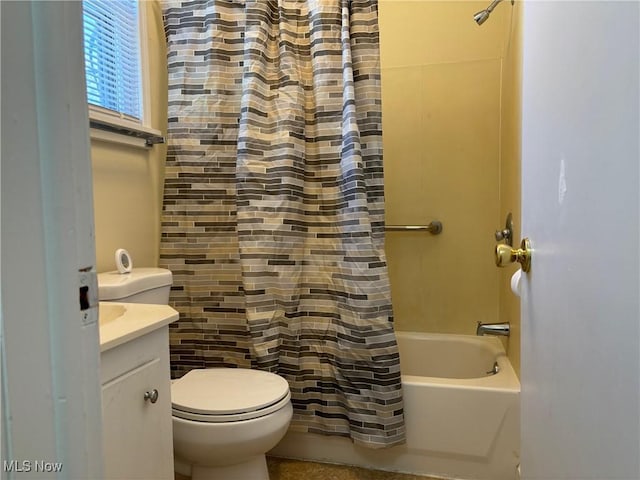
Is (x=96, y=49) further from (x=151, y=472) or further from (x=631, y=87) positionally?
(x=631, y=87)

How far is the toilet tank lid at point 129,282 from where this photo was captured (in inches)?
56.6

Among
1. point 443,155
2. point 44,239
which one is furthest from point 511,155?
point 44,239

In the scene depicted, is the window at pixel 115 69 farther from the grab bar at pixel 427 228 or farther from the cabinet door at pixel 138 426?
the grab bar at pixel 427 228

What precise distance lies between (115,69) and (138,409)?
1.37 m

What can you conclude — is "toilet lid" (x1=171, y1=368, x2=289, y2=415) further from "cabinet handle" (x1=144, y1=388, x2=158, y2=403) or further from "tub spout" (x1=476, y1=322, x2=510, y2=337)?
"tub spout" (x1=476, y1=322, x2=510, y2=337)

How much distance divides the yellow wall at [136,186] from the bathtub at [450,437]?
1.05 meters

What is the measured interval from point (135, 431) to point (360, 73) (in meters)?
1.46

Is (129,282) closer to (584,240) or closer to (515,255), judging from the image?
(515,255)

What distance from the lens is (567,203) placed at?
0.68 metres

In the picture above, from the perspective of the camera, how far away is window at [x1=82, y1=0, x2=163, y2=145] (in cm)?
166

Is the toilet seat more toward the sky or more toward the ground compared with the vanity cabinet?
more toward the ground

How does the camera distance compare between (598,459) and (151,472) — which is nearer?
(598,459)

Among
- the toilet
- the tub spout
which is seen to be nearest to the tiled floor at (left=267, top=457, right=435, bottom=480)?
the toilet

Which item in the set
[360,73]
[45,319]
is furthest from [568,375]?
[360,73]
